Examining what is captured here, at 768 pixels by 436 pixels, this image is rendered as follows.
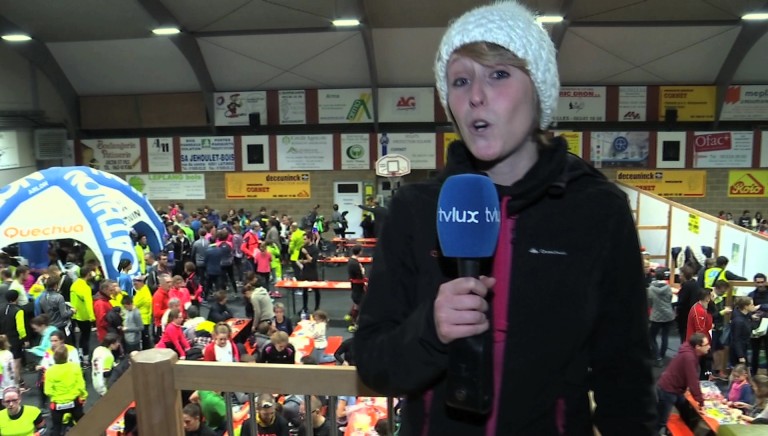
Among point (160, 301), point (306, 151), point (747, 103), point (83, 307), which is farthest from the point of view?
point (306, 151)

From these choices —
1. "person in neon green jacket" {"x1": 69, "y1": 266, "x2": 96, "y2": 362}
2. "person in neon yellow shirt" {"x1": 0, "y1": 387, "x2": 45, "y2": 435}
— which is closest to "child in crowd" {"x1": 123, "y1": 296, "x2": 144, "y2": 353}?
"person in neon green jacket" {"x1": 69, "y1": 266, "x2": 96, "y2": 362}

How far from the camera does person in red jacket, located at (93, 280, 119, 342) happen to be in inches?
332

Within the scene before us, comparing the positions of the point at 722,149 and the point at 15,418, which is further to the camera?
the point at 722,149

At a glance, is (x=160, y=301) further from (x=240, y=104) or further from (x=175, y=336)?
(x=240, y=104)

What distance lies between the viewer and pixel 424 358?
42.9 inches

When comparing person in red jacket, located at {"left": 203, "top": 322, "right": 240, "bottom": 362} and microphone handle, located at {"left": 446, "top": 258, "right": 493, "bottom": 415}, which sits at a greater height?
microphone handle, located at {"left": 446, "top": 258, "right": 493, "bottom": 415}

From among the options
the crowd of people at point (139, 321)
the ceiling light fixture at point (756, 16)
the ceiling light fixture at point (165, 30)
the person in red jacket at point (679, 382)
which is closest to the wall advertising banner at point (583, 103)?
the ceiling light fixture at point (756, 16)

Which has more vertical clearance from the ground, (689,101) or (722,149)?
(689,101)

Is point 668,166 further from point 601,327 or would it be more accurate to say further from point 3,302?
point 601,327

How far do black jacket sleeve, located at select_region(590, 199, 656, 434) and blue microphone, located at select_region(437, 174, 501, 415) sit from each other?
328 millimetres

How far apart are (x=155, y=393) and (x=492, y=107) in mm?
1342

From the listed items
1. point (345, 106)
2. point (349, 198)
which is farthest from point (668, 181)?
point (345, 106)

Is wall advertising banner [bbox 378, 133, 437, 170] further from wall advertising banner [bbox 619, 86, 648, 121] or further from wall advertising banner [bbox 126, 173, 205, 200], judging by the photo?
wall advertising banner [bbox 126, 173, 205, 200]

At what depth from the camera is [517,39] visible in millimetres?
1209
